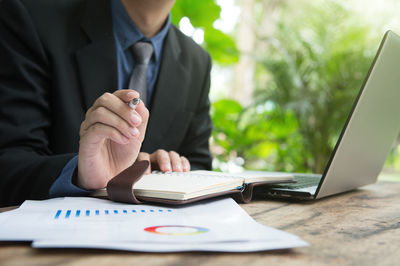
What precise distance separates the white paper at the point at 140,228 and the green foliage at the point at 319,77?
213 cm

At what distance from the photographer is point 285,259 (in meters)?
0.36

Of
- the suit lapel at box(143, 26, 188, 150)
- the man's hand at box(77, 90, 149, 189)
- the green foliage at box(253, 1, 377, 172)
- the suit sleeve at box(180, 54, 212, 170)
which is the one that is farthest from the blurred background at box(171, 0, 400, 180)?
the man's hand at box(77, 90, 149, 189)

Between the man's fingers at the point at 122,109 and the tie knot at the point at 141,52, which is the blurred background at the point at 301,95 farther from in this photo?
the man's fingers at the point at 122,109

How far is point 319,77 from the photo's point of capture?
273 cm

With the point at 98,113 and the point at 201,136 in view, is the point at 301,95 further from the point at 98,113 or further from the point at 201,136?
the point at 98,113

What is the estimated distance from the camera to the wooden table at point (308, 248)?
35 centimetres

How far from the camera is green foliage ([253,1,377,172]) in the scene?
8.63 ft

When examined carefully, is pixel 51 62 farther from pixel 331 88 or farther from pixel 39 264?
pixel 331 88

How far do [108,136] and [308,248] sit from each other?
39cm

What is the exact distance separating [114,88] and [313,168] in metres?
2.04

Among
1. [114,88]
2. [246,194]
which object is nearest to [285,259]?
[246,194]

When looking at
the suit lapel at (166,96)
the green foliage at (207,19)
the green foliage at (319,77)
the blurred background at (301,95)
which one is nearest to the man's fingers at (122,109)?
the suit lapel at (166,96)

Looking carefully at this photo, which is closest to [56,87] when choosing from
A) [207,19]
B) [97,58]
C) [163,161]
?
[97,58]

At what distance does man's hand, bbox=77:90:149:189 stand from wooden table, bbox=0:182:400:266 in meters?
0.25
